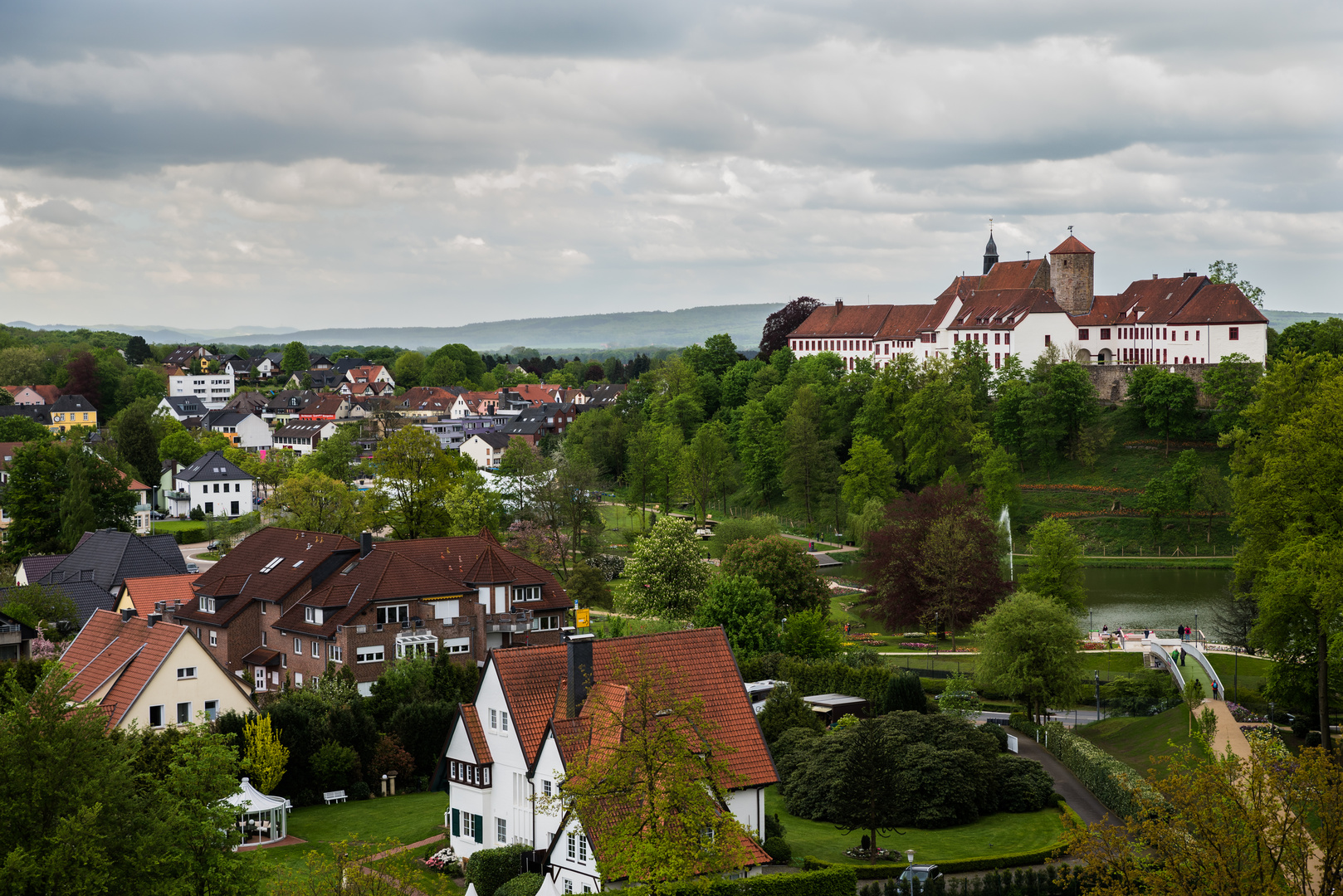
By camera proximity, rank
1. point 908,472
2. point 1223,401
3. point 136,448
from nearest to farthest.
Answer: point 1223,401 < point 908,472 < point 136,448

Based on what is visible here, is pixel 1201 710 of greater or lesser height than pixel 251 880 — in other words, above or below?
below

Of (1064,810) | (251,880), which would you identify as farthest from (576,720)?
(1064,810)

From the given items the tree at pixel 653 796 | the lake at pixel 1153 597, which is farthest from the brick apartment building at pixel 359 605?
the lake at pixel 1153 597

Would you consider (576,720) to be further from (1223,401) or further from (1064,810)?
(1223,401)

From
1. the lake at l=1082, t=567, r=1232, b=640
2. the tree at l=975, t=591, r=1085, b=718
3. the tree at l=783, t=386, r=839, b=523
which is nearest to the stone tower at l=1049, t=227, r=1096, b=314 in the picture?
the tree at l=783, t=386, r=839, b=523

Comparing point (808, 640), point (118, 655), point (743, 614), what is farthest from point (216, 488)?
point (808, 640)

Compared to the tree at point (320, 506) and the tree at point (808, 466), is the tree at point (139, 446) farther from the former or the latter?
the tree at point (808, 466)

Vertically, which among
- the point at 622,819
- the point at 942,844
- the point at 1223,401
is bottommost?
the point at 942,844
